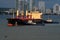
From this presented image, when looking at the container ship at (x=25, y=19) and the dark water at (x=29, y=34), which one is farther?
the container ship at (x=25, y=19)

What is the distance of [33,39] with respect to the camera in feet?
68.3

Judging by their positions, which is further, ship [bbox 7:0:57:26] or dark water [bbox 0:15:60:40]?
ship [bbox 7:0:57:26]

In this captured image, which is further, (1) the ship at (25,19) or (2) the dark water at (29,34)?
(1) the ship at (25,19)

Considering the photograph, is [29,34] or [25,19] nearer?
[29,34]

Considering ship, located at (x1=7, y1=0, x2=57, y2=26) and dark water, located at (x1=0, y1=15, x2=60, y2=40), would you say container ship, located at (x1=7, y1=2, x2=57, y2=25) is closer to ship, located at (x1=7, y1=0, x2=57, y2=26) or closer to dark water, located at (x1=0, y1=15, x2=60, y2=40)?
ship, located at (x1=7, y1=0, x2=57, y2=26)

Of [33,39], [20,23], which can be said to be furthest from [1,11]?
[33,39]

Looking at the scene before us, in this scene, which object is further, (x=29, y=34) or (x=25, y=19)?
(x=25, y=19)

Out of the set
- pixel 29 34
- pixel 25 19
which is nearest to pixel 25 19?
pixel 25 19

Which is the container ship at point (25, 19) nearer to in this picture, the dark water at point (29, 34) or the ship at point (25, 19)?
the ship at point (25, 19)

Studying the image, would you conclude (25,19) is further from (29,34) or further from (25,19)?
(29,34)

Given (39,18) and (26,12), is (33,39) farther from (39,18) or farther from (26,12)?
(26,12)

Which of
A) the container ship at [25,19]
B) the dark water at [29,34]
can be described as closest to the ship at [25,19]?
the container ship at [25,19]

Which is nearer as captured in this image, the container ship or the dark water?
the dark water

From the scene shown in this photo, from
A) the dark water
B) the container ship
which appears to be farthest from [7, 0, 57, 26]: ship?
the dark water
